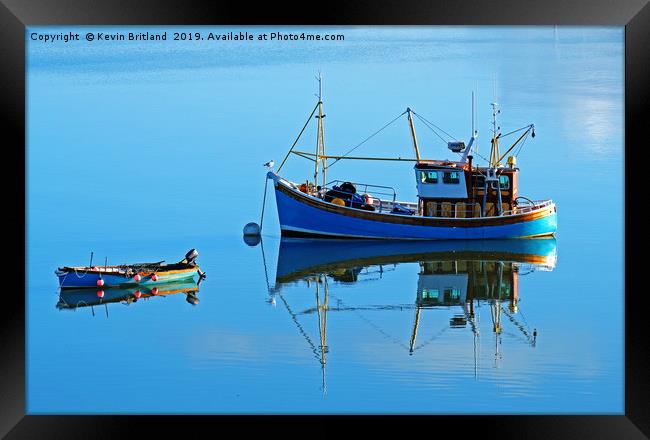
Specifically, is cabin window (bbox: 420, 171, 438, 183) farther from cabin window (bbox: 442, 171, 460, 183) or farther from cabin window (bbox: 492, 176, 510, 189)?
cabin window (bbox: 492, 176, 510, 189)

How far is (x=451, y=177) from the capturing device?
87.4 feet

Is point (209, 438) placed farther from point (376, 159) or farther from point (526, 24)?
point (376, 159)

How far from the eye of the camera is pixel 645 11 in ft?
36.3

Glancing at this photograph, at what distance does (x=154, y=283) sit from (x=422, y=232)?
29.7 ft

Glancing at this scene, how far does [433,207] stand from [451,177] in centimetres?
82

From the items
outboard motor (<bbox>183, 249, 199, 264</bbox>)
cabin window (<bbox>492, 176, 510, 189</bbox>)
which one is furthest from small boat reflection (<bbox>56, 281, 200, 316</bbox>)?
cabin window (<bbox>492, 176, 510, 189</bbox>)

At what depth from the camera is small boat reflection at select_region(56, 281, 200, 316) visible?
719 inches

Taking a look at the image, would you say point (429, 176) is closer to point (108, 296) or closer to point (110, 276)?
point (110, 276)

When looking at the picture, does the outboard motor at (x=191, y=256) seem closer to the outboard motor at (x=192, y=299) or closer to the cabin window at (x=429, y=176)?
the outboard motor at (x=192, y=299)

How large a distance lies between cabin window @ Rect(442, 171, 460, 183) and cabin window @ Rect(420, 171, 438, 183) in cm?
20

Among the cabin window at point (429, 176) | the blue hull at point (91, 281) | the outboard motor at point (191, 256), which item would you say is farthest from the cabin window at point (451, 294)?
the cabin window at point (429, 176)

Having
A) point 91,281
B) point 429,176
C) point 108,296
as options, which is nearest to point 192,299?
point 108,296

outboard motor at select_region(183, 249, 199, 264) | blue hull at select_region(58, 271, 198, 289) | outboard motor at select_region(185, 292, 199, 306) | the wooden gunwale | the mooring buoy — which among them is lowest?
outboard motor at select_region(185, 292, 199, 306)

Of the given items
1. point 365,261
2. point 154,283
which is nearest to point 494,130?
point 365,261
